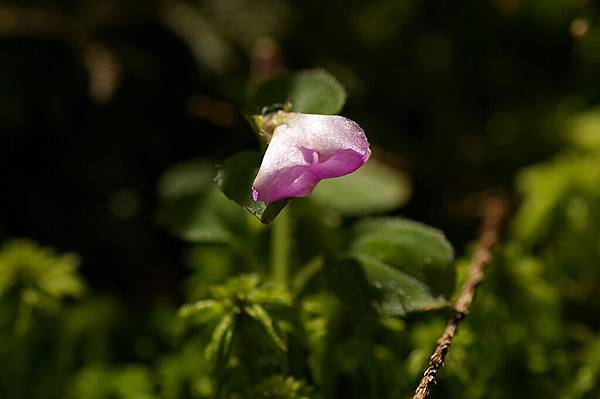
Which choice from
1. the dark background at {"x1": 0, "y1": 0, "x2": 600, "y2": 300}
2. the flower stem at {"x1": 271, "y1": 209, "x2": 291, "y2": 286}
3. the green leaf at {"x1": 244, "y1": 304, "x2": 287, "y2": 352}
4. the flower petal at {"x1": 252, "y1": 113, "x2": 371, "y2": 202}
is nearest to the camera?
the flower petal at {"x1": 252, "y1": 113, "x2": 371, "y2": 202}

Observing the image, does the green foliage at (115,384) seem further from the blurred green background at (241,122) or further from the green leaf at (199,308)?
the green leaf at (199,308)

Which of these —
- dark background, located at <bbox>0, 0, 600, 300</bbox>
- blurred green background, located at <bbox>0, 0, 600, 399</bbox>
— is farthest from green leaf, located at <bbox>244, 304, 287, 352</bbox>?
dark background, located at <bbox>0, 0, 600, 300</bbox>

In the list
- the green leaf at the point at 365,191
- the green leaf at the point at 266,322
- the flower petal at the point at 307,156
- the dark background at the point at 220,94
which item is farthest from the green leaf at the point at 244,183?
the dark background at the point at 220,94

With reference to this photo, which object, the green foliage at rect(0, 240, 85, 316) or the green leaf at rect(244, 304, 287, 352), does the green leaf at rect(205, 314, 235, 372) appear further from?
the green foliage at rect(0, 240, 85, 316)

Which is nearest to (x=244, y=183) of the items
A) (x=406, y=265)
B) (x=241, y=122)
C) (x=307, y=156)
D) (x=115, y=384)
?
(x=307, y=156)

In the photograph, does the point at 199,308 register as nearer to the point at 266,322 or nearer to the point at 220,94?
the point at 266,322

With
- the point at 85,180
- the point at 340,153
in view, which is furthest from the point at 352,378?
the point at 85,180
